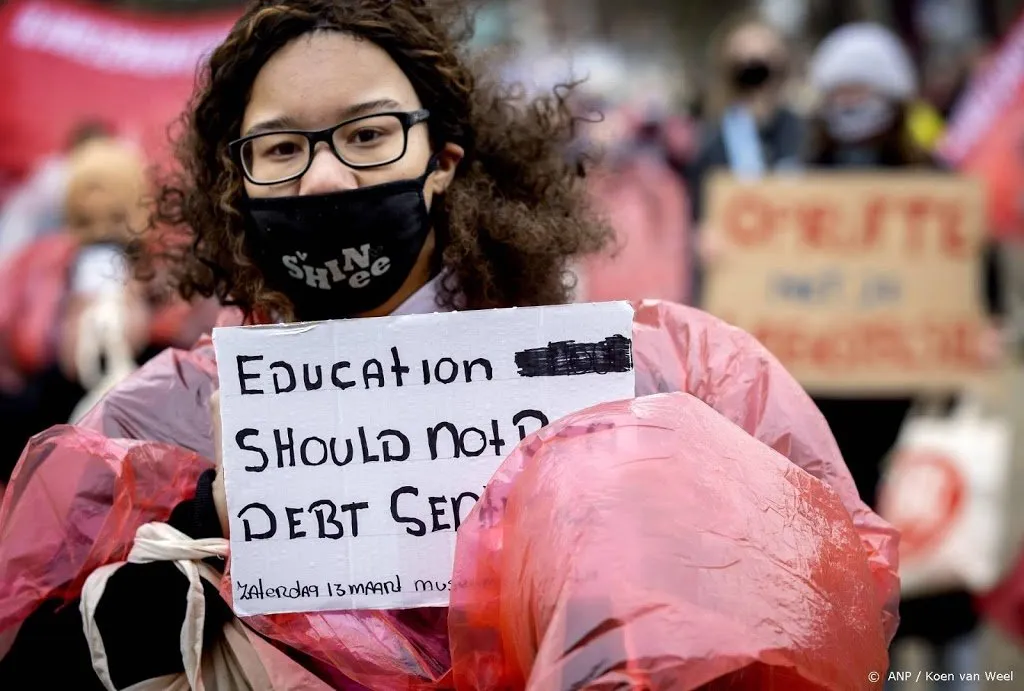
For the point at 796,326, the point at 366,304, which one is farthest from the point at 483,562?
the point at 796,326

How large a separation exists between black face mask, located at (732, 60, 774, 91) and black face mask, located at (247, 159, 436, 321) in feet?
13.5

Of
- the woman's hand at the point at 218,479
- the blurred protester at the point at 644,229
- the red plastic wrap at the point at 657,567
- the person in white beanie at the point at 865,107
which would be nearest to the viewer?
the red plastic wrap at the point at 657,567

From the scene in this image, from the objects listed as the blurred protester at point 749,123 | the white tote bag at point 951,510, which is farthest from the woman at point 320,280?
the blurred protester at point 749,123

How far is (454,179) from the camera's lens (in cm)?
250

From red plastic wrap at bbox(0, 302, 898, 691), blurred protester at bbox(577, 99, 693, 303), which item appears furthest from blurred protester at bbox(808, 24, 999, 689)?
red plastic wrap at bbox(0, 302, 898, 691)

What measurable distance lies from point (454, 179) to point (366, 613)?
0.78m

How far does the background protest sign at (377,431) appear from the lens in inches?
84.0

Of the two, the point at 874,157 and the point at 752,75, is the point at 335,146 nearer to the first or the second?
the point at 874,157

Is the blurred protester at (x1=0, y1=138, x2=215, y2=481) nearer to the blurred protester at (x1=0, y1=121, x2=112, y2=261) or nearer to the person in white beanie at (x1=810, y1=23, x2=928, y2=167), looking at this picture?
the blurred protester at (x1=0, y1=121, x2=112, y2=261)

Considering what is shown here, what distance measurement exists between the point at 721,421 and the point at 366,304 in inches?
25.9

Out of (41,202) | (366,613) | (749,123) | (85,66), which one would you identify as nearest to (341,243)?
(366,613)

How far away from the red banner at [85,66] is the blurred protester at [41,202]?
0.94 feet

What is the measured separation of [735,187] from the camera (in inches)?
234

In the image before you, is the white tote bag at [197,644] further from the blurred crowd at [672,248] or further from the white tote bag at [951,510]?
the white tote bag at [951,510]
